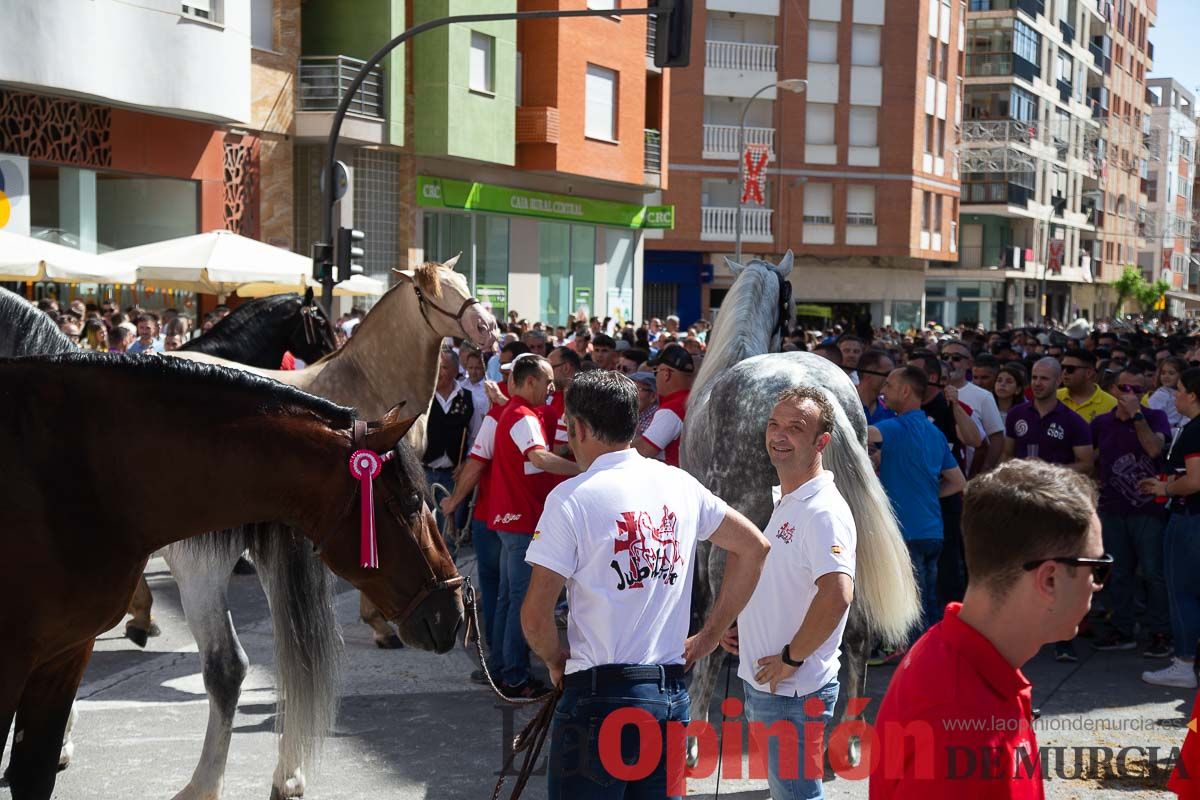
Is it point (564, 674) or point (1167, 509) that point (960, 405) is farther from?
point (564, 674)

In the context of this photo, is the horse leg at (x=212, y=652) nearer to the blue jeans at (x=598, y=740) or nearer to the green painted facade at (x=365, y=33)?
the blue jeans at (x=598, y=740)

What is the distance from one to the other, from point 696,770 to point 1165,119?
336 ft

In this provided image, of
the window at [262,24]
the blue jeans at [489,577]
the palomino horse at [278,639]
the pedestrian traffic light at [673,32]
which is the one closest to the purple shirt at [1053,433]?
the blue jeans at [489,577]

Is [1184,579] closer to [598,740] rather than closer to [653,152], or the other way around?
[598,740]

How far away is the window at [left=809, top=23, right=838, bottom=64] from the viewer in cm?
4844

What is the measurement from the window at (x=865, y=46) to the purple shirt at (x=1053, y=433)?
42.6 meters

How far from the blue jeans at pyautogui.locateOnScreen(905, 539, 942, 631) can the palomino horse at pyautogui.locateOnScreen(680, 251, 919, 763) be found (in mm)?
1147

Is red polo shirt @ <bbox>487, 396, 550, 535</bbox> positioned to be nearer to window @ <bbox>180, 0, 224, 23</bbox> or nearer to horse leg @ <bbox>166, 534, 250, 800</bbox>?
horse leg @ <bbox>166, 534, 250, 800</bbox>

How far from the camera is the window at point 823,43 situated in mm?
48438

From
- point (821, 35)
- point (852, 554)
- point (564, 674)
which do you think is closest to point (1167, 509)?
point (852, 554)

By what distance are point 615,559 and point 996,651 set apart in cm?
162

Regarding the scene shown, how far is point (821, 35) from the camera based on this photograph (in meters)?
48.7

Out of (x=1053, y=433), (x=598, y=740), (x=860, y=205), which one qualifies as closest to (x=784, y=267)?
(x=1053, y=433)

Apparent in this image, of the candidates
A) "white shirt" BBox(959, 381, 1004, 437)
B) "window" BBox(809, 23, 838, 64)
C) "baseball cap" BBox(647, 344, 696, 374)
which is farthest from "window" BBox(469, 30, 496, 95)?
"window" BBox(809, 23, 838, 64)
